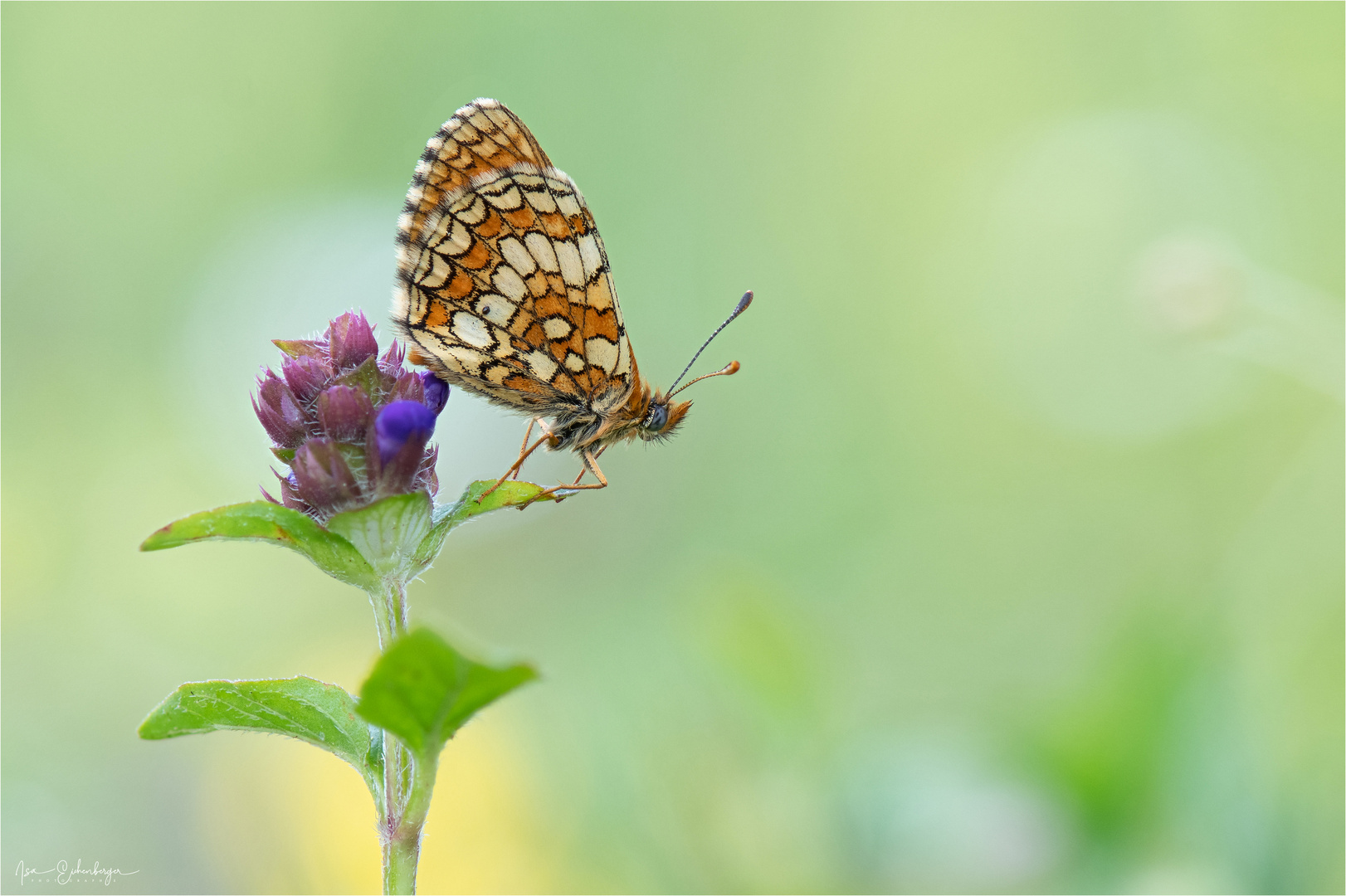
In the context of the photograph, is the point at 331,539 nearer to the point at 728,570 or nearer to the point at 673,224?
the point at 728,570

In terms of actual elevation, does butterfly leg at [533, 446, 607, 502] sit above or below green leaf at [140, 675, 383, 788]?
above

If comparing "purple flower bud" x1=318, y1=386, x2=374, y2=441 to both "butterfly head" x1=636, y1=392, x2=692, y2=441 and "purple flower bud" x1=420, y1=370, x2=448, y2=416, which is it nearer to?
"purple flower bud" x1=420, y1=370, x2=448, y2=416

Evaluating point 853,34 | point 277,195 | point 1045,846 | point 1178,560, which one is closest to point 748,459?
point 1178,560

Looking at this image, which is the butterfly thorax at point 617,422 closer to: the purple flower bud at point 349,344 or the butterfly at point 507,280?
the butterfly at point 507,280

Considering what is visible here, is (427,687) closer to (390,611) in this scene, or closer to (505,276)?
(390,611)

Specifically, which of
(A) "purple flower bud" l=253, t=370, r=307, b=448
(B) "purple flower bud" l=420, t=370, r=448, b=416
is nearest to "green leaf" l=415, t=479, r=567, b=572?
(A) "purple flower bud" l=253, t=370, r=307, b=448
